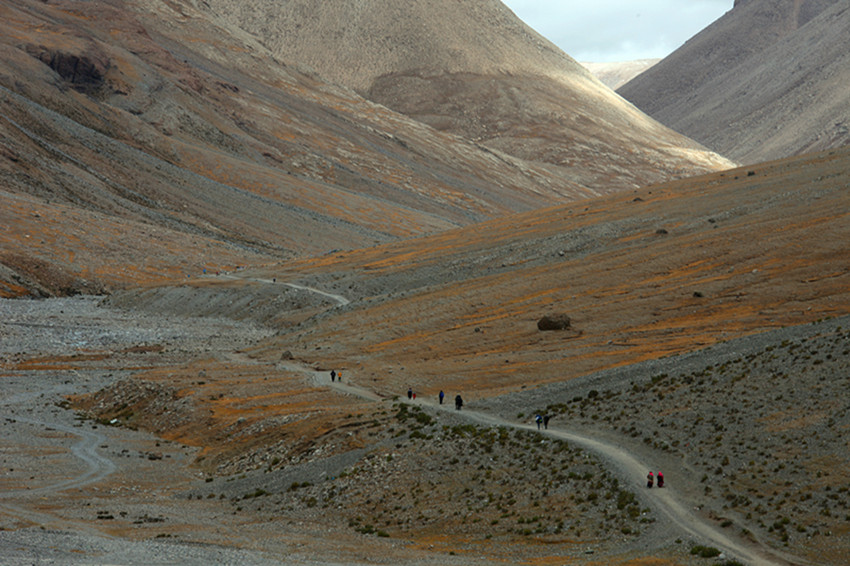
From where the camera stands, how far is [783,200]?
7119cm

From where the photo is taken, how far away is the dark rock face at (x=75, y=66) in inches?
5310

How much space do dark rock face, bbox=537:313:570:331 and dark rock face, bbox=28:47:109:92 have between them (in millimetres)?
106368

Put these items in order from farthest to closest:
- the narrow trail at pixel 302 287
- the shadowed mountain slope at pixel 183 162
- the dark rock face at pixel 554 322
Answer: the shadowed mountain slope at pixel 183 162
the narrow trail at pixel 302 287
the dark rock face at pixel 554 322

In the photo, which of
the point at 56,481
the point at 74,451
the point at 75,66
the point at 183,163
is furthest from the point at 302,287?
the point at 75,66

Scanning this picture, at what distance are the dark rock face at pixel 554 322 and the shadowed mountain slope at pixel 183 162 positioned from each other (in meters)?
50.7

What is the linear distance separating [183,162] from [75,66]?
24.7 metres

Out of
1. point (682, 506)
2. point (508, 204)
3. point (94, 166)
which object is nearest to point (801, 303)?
point (682, 506)

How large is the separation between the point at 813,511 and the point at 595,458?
7.86 m

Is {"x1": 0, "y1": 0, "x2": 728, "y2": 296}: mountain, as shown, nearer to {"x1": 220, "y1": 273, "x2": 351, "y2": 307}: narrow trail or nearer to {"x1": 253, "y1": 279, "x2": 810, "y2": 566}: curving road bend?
{"x1": 220, "y1": 273, "x2": 351, "y2": 307}: narrow trail

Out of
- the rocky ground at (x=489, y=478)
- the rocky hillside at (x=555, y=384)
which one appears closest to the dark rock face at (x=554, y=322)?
the rocky hillside at (x=555, y=384)

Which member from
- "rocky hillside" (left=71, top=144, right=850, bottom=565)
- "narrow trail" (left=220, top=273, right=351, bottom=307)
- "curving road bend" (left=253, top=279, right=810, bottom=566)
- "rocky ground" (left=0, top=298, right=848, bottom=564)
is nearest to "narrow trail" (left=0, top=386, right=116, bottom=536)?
"rocky ground" (left=0, top=298, right=848, bottom=564)

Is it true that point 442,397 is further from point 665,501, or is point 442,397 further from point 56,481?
point 56,481

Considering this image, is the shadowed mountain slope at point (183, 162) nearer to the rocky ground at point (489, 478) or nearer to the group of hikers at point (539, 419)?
the group of hikers at point (539, 419)

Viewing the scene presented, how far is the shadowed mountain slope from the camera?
97250mm
